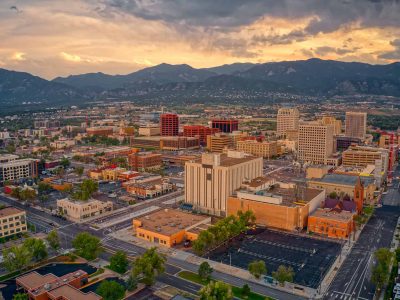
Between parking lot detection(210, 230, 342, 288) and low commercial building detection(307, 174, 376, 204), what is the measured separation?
79.0 ft

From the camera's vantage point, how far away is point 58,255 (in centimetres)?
6088

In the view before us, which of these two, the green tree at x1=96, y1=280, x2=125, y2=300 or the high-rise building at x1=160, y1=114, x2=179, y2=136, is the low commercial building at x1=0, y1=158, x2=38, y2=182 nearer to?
the green tree at x1=96, y1=280, x2=125, y2=300

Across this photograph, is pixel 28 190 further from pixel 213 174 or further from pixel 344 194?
pixel 344 194

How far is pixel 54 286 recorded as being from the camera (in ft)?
154

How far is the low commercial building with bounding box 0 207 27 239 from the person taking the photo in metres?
69.1

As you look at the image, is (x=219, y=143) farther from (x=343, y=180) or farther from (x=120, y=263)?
(x=120, y=263)

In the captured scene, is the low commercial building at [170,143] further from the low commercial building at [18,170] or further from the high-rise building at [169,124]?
the low commercial building at [18,170]

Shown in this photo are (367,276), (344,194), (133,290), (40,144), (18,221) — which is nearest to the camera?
(133,290)

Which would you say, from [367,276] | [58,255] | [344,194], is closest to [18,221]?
[58,255]

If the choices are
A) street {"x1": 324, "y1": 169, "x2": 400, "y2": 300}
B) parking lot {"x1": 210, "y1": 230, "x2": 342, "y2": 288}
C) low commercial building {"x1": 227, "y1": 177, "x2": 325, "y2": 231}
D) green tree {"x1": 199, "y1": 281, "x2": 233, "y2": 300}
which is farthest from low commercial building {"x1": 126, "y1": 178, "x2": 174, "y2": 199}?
green tree {"x1": 199, "y1": 281, "x2": 233, "y2": 300}

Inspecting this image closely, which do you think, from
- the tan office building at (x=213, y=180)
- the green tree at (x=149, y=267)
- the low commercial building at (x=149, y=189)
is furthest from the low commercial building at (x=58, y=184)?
the green tree at (x=149, y=267)

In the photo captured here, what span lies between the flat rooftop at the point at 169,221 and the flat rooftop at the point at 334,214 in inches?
823

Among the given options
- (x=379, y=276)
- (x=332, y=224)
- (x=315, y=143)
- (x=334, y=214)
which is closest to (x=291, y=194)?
(x=334, y=214)

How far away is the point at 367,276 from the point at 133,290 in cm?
3255
